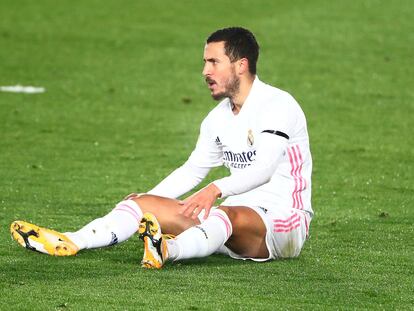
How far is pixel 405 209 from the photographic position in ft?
36.2

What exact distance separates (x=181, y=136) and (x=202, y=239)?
6.66 meters

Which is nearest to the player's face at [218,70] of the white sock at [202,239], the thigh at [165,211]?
the thigh at [165,211]

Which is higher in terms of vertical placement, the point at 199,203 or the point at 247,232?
the point at 199,203

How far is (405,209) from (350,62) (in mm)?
9028

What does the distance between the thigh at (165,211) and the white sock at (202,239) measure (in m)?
0.18

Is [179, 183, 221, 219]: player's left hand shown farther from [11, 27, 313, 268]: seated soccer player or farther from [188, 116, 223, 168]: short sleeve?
[188, 116, 223, 168]: short sleeve

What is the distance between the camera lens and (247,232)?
8469 millimetres

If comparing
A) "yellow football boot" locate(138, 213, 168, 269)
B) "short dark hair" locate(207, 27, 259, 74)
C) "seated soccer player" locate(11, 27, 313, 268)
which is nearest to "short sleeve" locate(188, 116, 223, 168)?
"seated soccer player" locate(11, 27, 313, 268)

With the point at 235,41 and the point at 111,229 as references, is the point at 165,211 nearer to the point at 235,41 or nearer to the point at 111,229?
the point at 111,229

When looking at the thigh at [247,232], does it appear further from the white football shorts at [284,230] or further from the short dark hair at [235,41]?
the short dark hair at [235,41]

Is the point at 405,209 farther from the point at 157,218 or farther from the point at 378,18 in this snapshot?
the point at 378,18

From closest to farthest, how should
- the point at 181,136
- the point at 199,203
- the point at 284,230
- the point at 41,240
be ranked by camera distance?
the point at 199,203
the point at 41,240
the point at 284,230
the point at 181,136

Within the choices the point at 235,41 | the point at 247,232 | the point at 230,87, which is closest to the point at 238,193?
the point at 247,232

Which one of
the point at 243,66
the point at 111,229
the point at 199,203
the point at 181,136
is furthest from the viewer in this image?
the point at 181,136
